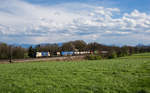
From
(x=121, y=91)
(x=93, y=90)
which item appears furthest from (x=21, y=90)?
(x=121, y=91)

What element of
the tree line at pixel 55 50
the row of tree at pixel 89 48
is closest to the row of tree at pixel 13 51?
the tree line at pixel 55 50

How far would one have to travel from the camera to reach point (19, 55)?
7031 cm

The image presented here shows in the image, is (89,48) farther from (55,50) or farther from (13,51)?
(13,51)

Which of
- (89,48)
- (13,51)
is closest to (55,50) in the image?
(89,48)

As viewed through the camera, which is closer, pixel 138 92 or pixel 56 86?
pixel 138 92

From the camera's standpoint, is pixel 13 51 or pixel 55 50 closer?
pixel 13 51

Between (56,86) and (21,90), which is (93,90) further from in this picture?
(21,90)

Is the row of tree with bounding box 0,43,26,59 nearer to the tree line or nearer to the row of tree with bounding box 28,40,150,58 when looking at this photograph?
the tree line

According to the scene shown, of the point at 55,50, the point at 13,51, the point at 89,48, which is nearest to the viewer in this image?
the point at 13,51

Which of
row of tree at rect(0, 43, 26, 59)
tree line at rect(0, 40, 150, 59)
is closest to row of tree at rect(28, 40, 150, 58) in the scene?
tree line at rect(0, 40, 150, 59)

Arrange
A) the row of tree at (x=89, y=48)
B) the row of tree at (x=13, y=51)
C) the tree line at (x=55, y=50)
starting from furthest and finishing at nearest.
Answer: the row of tree at (x=89, y=48), the tree line at (x=55, y=50), the row of tree at (x=13, y=51)

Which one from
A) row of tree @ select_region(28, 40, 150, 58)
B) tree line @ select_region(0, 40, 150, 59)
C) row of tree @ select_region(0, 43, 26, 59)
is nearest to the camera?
row of tree @ select_region(0, 43, 26, 59)

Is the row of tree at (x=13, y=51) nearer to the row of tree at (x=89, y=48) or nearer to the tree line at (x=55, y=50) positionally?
the tree line at (x=55, y=50)

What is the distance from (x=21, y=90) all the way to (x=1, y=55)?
203ft
